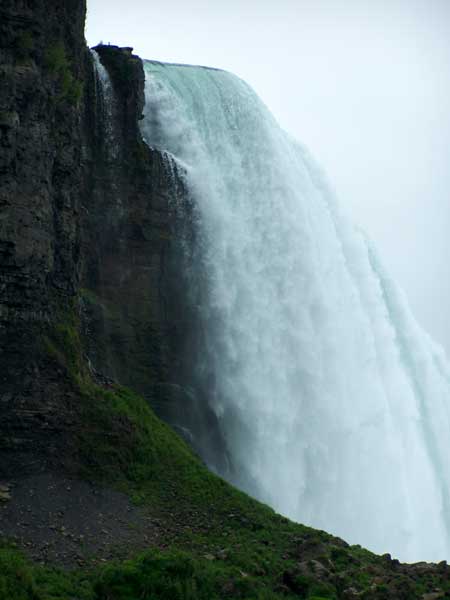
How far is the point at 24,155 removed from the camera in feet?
83.0

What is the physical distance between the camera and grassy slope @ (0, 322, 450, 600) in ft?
66.6

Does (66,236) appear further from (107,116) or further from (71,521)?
(71,521)

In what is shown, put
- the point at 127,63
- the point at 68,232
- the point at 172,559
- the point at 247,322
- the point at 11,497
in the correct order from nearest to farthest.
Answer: the point at 172,559, the point at 11,497, the point at 68,232, the point at 127,63, the point at 247,322

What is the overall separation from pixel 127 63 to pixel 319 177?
14152 mm

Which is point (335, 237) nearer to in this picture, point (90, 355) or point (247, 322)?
point (247, 322)

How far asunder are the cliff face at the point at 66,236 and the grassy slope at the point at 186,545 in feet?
2.99

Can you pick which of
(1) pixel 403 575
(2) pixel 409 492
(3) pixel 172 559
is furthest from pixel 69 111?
(2) pixel 409 492

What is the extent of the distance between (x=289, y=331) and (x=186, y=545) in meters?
15.8

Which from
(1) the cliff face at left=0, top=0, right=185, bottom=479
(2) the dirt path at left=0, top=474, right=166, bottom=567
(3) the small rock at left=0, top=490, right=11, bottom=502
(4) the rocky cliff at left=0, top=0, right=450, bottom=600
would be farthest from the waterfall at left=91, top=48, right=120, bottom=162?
(3) the small rock at left=0, top=490, right=11, bottom=502

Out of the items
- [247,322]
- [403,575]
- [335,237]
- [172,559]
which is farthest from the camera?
[335,237]

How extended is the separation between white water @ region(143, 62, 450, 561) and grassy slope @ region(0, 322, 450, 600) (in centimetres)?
803

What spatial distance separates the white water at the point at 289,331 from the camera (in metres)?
36.8

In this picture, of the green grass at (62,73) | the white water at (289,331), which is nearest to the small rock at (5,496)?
the green grass at (62,73)

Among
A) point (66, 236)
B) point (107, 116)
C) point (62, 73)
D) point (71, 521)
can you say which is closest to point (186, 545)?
point (71, 521)
